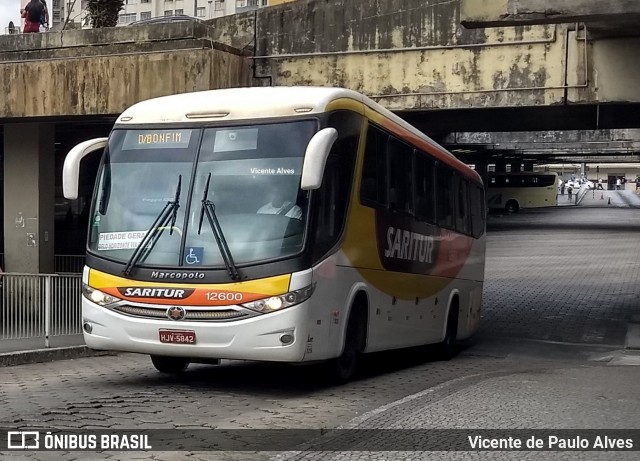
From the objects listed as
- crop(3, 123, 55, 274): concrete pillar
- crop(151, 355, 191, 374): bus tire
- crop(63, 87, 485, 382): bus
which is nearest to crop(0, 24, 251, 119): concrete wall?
crop(3, 123, 55, 274): concrete pillar

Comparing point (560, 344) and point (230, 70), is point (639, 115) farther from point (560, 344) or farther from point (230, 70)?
point (230, 70)

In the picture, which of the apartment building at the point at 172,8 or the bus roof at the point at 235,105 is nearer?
the bus roof at the point at 235,105

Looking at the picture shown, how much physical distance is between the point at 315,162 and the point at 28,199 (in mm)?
15224

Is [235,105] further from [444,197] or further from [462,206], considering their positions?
[462,206]

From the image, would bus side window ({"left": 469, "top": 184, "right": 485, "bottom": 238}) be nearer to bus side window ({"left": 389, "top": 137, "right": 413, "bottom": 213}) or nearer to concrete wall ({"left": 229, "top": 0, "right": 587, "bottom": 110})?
concrete wall ({"left": 229, "top": 0, "right": 587, "bottom": 110})

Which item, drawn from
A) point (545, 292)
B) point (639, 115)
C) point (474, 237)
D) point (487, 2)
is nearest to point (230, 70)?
point (474, 237)

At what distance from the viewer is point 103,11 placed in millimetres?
25266

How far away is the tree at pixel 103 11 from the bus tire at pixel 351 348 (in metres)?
16.4

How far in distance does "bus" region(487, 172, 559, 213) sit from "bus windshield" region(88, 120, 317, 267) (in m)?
62.6

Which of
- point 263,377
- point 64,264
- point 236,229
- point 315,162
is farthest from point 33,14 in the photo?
point 315,162

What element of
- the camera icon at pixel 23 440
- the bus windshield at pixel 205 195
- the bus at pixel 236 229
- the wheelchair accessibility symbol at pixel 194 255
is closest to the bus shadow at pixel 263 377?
the bus at pixel 236 229

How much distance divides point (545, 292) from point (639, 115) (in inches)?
235

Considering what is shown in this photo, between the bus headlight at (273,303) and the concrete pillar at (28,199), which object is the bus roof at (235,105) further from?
the concrete pillar at (28,199)

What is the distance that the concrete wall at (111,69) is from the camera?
723 inches
